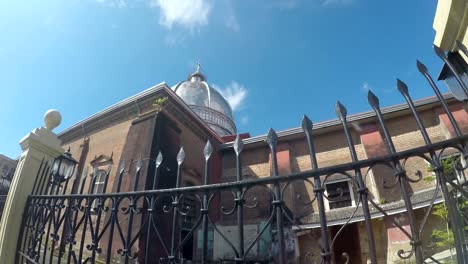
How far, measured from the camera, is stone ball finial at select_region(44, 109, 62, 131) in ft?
11.1

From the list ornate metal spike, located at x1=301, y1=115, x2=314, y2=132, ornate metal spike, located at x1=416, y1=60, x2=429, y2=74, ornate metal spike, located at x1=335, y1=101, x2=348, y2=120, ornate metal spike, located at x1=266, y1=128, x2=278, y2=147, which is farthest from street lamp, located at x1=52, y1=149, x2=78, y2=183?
ornate metal spike, located at x1=416, y1=60, x2=429, y2=74

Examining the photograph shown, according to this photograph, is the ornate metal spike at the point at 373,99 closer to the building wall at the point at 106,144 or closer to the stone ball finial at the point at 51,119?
the stone ball finial at the point at 51,119

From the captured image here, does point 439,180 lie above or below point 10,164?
below

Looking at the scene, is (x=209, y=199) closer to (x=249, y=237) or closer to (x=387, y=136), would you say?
(x=387, y=136)

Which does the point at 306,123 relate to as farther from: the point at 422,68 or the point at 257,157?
the point at 257,157

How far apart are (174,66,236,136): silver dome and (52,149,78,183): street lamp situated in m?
16.5

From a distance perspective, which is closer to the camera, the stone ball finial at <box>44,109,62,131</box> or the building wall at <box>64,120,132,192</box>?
the stone ball finial at <box>44,109,62,131</box>

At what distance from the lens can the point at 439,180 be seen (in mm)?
1408

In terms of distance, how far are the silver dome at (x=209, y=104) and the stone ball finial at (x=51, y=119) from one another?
55.2 feet

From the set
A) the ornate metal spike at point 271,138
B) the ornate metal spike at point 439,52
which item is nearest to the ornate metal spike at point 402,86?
the ornate metal spike at point 439,52

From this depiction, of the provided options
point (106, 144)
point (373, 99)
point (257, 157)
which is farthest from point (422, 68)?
point (257, 157)

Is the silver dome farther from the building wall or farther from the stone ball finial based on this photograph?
the stone ball finial

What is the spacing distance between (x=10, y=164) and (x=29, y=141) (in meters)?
10.0

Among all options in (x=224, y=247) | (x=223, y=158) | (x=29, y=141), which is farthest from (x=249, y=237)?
(x=29, y=141)
